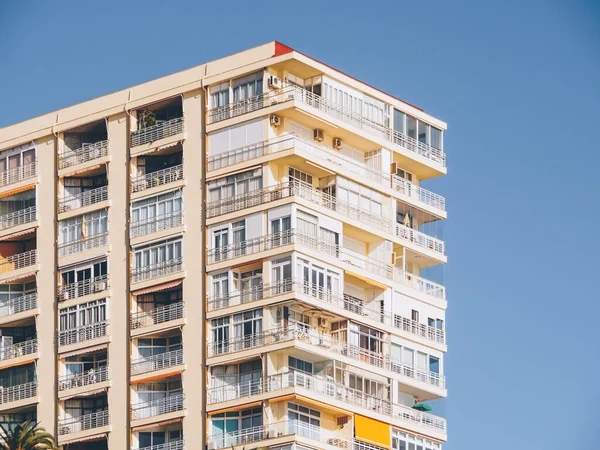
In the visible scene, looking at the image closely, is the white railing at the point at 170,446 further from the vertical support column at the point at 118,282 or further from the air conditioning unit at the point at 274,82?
the air conditioning unit at the point at 274,82

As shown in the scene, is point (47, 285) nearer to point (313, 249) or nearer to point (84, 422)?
point (84, 422)

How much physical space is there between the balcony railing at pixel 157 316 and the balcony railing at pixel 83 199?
7.03m

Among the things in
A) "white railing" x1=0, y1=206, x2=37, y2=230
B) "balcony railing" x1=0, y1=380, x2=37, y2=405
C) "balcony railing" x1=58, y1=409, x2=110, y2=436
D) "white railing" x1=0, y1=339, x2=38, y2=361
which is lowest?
"balcony railing" x1=58, y1=409, x2=110, y2=436

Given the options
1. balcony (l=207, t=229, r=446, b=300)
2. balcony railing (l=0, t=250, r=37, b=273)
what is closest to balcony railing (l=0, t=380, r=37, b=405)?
balcony railing (l=0, t=250, r=37, b=273)

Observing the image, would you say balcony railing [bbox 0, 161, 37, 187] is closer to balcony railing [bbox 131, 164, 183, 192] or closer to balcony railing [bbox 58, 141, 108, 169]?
balcony railing [bbox 58, 141, 108, 169]

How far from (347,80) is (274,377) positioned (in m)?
16.3

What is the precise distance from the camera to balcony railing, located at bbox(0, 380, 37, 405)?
11344 centimetres

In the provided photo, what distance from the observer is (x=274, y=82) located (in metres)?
109

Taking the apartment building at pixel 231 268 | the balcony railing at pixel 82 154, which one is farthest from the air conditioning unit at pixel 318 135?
the balcony railing at pixel 82 154

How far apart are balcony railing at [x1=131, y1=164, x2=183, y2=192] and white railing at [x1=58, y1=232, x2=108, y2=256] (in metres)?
2.98

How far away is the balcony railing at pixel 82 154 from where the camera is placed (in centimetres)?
11456

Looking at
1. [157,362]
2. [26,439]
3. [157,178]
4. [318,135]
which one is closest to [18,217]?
[157,178]

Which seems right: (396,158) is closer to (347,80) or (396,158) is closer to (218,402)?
(347,80)

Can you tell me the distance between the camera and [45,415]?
112375mm
